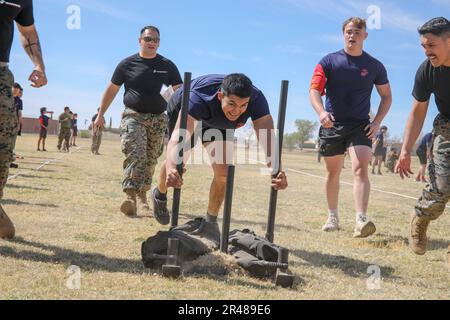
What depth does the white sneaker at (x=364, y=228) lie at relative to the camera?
18.3 feet

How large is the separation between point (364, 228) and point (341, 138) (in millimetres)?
1246

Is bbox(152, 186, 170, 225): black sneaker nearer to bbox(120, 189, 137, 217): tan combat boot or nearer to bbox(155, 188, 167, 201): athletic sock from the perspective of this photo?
bbox(155, 188, 167, 201): athletic sock

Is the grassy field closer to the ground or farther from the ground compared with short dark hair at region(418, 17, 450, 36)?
closer to the ground

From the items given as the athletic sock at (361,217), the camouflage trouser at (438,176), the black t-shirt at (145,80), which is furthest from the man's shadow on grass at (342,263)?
the black t-shirt at (145,80)

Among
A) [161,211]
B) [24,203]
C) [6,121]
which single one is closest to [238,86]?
[6,121]

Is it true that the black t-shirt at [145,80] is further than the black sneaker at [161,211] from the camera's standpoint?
Yes

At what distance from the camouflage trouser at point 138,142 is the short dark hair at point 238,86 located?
9.69 feet

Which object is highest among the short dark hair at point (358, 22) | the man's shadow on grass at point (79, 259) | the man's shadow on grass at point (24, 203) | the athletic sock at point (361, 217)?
the short dark hair at point (358, 22)

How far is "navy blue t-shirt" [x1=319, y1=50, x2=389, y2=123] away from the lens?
6219mm

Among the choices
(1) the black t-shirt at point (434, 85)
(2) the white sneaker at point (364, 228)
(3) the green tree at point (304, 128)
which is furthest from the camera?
(3) the green tree at point (304, 128)

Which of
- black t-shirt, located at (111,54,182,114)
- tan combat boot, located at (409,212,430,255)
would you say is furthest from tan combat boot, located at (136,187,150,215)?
tan combat boot, located at (409,212,430,255)

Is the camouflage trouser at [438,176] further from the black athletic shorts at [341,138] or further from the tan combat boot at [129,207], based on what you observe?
the tan combat boot at [129,207]

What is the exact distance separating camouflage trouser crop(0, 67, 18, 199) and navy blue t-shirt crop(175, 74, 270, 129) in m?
1.47
